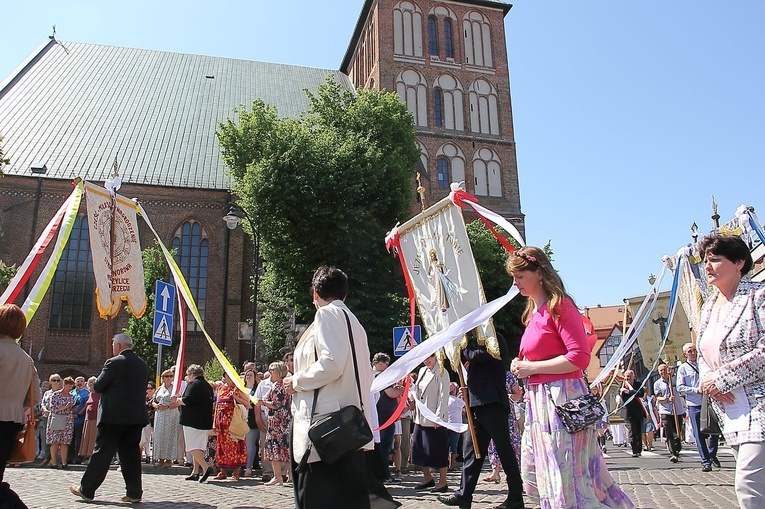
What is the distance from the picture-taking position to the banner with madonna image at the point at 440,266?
693 cm

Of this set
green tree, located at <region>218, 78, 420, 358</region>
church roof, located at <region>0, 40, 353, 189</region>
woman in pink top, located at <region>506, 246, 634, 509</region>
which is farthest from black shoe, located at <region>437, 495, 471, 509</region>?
church roof, located at <region>0, 40, 353, 189</region>

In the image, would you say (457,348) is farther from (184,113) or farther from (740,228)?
(184,113)

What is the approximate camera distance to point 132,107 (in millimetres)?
34906

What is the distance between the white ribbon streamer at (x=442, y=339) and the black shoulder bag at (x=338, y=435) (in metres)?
1.28

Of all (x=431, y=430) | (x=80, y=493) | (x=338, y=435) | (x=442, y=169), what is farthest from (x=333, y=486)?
(x=442, y=169)

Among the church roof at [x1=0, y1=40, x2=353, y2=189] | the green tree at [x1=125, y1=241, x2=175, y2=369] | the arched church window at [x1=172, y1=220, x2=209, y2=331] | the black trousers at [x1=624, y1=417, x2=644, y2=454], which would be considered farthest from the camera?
the church roof at [x1=0, y1=40, x2=353, y2=189]

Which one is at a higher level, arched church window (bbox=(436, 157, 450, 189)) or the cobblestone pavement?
arched church window (bbox=(436, 157, 450, 189))

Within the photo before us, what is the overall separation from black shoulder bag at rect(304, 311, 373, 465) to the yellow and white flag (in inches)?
209

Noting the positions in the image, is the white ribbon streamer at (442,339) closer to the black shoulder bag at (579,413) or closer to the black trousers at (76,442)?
the black shoulder bag at (579,413)

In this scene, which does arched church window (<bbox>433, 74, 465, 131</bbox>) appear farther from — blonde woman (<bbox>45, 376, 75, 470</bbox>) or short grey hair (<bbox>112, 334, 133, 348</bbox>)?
short grey hair (<bbox>112, 334, 133, 348</bbox>)

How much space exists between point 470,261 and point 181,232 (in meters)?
26.5

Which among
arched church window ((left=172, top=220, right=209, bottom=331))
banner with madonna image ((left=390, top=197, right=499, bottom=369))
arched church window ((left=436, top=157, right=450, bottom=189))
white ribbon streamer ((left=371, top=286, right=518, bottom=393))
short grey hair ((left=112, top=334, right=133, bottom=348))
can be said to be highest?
arched church window ((left=436, top=157, right=450, bottom=189))

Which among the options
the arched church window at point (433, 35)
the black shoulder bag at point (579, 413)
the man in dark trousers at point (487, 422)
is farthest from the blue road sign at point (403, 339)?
the arched church window at point (433, 35)

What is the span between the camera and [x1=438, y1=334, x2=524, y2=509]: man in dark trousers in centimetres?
579
